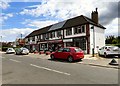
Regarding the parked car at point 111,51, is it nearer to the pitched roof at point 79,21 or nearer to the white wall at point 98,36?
the white wall at point 98,36

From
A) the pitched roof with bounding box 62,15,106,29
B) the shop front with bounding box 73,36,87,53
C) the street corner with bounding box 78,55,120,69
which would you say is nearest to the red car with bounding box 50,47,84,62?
the street corner with bounding box 78,55,120,69

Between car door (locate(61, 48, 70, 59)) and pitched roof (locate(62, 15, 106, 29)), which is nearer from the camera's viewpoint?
car door (locate(61, 48, 70, 59))

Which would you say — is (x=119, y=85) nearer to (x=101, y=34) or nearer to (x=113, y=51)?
(x=113, y=51)

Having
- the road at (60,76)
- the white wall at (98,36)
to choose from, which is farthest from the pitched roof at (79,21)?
the road at (60,76)

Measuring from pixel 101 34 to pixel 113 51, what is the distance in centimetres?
1359

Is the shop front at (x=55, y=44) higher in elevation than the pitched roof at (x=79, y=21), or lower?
lower

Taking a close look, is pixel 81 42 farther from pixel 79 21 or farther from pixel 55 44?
pixel 55 44

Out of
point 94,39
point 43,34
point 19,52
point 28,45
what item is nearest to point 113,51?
point 94,39

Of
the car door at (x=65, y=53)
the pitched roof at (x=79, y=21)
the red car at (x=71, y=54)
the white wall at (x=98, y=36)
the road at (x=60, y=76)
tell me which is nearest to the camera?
the road at (x=60, y=76)

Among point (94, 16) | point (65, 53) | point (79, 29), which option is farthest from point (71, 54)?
point (94, 16)

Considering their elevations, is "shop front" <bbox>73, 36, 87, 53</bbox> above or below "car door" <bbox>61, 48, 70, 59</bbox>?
above

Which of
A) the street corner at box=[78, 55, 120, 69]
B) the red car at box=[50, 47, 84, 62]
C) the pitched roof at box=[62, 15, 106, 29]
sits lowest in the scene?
the street corner at box=[78, 55, 120, 69]

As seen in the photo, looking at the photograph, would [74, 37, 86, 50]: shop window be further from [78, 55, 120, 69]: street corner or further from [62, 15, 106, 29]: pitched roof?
[78, 55, 120, 69]: street corner

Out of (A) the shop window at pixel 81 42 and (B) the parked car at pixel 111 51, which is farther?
(A) the shop window at pixel 81 42
